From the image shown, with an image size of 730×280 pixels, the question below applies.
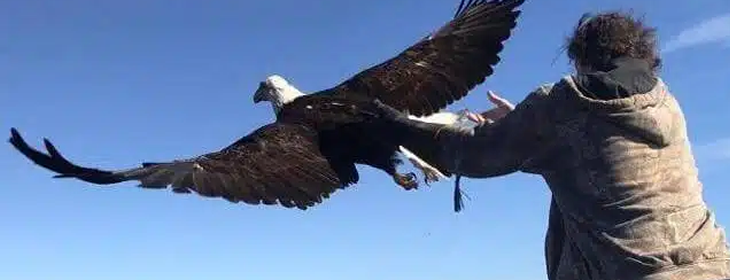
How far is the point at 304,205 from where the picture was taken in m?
4.88

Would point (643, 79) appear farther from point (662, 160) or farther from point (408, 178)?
point (408, 178)

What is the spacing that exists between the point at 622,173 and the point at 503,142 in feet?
1.38

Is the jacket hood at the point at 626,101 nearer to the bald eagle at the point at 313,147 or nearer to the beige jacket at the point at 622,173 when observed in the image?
the beige jacket at the point at 622,173

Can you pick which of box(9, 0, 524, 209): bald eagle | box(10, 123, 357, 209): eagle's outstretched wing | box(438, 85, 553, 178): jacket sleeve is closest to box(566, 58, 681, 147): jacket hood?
box(438, 85, 553, 178): jacket sleeve

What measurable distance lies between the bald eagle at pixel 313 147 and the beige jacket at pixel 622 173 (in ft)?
3.39

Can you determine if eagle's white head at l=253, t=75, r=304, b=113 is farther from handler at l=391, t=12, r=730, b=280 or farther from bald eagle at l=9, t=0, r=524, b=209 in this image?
handler at l=391, t=12, r=730, b=280

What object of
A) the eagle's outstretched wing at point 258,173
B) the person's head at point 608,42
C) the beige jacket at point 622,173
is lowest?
the beige jacket at point 622,173

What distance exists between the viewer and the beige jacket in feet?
9.82

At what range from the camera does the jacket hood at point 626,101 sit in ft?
9.73

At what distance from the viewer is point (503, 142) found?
315 centimetres

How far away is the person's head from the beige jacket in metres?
0.18

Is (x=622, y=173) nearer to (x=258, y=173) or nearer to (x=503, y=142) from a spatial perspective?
(x=503, y=142)

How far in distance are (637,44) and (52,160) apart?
294 centimetres

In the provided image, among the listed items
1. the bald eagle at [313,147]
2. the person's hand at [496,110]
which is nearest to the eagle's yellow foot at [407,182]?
the bald eagle at [313,147]
